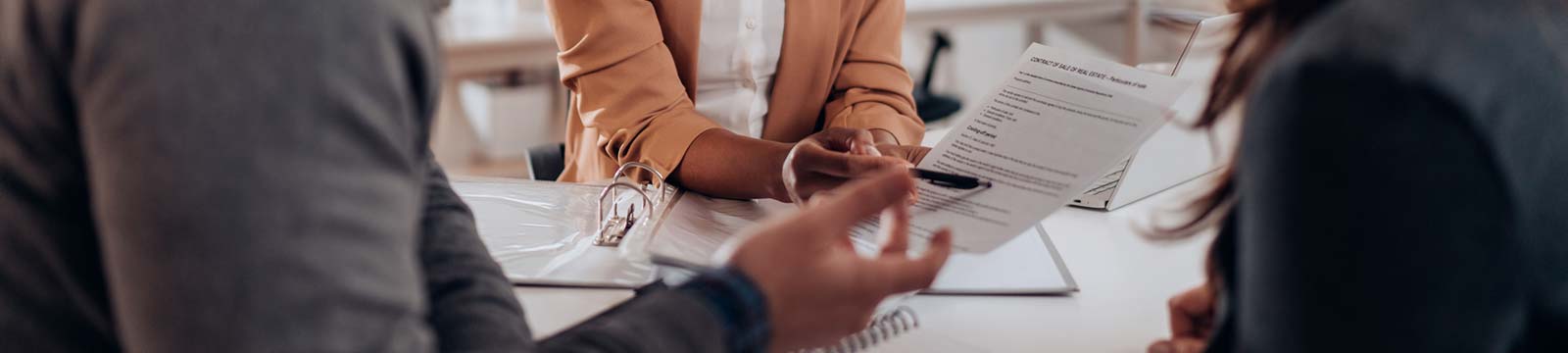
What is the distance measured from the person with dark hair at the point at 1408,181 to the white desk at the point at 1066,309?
0.29 metres

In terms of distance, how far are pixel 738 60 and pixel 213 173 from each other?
95 cm

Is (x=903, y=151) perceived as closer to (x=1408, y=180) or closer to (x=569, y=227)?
(x=569, y=227)

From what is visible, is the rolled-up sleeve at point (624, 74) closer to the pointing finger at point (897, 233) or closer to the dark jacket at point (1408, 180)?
the pointing finger at point (897, 233)

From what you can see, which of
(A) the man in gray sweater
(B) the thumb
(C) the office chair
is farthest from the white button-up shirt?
(C) the office chair

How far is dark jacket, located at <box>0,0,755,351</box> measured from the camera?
423 millimetres

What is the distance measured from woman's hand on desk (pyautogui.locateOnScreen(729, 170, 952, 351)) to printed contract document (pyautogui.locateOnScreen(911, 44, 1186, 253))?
130 mm

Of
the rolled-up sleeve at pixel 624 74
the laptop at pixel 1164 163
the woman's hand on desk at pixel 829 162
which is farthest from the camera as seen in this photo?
the rolled-up sleeve at pixel 624 74

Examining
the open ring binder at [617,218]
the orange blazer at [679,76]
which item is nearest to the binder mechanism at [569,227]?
the open ring binder at [617,218]

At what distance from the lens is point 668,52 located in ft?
4.15

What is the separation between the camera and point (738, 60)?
53.2 inches

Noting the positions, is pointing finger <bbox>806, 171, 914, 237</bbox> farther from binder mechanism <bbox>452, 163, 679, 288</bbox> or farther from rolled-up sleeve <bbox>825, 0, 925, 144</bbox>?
rolled-up sleeve <bbox>825, 0, 925, 144</bbox>

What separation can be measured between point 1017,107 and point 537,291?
411 millimetres

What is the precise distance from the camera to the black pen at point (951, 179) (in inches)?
33.4

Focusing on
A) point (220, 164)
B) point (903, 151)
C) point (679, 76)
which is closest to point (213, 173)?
point (220, 164)
